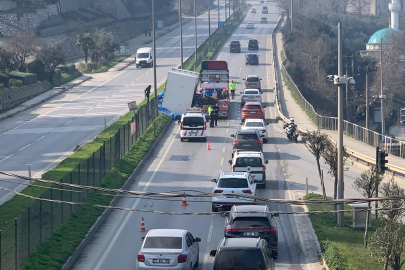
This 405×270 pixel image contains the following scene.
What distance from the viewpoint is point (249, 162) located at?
27.4 meters

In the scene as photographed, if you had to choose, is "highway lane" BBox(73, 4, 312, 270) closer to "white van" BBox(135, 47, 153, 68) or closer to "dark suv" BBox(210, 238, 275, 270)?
"dark suv" BBox(210, 238, 275, 270)

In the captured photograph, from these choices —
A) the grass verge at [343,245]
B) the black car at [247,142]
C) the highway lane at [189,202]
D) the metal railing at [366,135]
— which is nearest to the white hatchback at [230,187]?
the highway lane at [189,202]

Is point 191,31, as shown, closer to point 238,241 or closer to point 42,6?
point 42,6

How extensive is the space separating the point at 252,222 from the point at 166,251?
10.3ft

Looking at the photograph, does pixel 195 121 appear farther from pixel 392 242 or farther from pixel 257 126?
pixel 392 242

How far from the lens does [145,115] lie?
4138 centimetres

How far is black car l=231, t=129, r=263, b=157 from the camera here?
106 feet

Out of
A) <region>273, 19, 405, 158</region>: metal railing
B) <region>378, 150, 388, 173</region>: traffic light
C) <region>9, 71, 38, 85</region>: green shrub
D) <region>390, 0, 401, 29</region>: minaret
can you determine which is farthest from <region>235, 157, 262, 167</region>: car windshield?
<region>390, 0, 401, 29</region>: minaret

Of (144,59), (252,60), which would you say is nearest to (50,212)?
(144,59)

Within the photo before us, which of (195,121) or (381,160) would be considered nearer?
(381,160)

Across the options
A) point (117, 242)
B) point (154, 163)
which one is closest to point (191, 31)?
point (154, 163)

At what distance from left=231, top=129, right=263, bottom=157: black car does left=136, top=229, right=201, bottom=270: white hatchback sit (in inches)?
637

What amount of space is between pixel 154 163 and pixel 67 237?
1388 cm

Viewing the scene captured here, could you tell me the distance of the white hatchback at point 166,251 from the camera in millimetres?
15648
